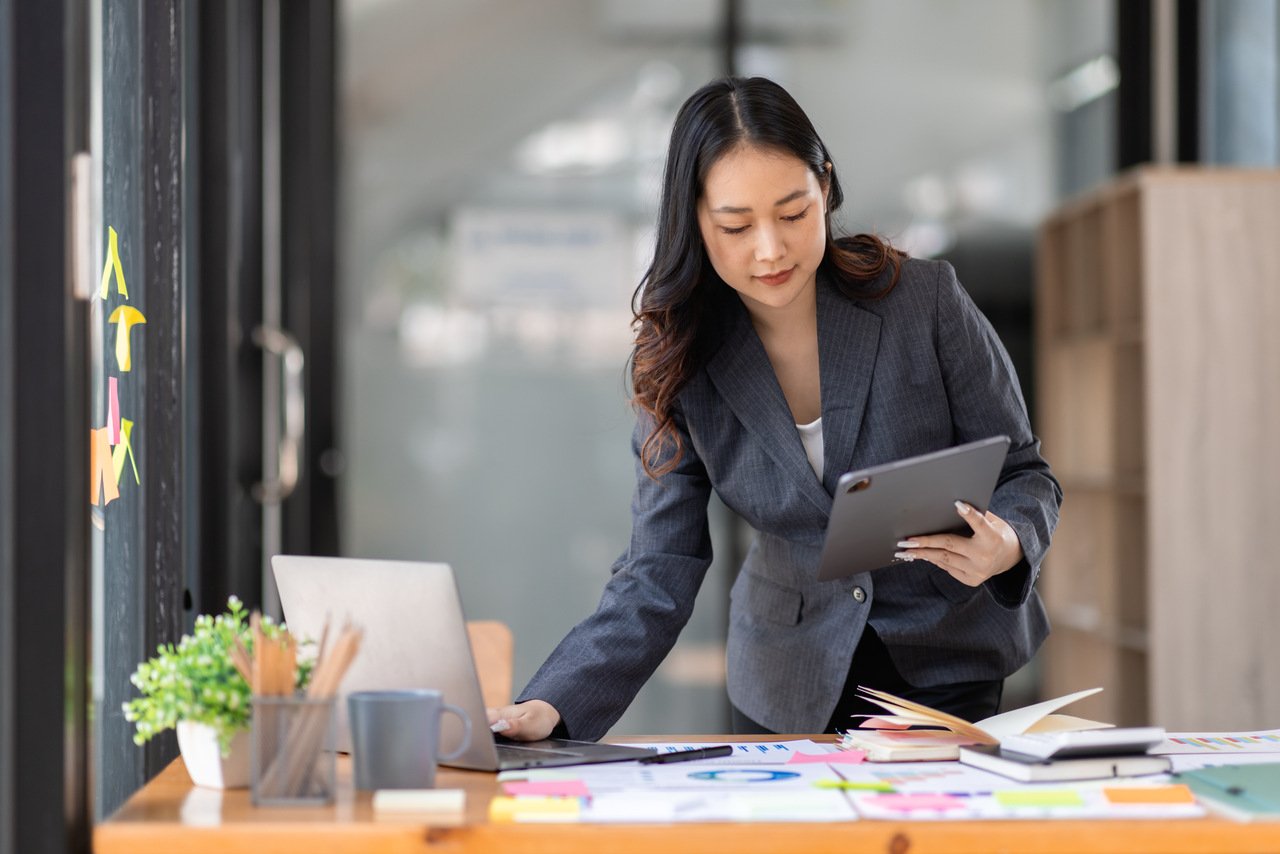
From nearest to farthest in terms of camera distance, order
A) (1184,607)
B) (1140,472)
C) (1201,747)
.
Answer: (1201,747)
(1184,607)
(1140,472)

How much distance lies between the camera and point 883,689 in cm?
200

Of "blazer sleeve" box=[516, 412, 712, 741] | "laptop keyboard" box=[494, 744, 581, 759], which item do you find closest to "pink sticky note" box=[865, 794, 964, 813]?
"laptop keyboard" box=[494, 744, 581, 759]

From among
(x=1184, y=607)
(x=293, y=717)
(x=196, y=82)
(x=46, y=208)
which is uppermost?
(x=196, y=82)

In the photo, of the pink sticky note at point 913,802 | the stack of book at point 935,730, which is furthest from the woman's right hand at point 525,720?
the pink sticky note at point 913,802

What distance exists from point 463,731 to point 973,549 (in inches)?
25.6

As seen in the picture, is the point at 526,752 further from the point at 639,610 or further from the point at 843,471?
the point at 843,471

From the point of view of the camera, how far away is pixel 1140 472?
12.8ft

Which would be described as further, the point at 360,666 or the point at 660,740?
the point at 660,740

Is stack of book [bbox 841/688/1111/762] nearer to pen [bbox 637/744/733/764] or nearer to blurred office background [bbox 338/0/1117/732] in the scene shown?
pen [bbox 637/744/733/764]

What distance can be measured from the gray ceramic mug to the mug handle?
0.6 inches

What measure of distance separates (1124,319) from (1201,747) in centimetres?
249

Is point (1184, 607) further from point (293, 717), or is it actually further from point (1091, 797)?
point (293, 717)

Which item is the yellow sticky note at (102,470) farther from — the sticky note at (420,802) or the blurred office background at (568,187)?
the blurred office background at (568,187)

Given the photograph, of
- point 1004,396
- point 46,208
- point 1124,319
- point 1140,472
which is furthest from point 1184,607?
point 46,208
